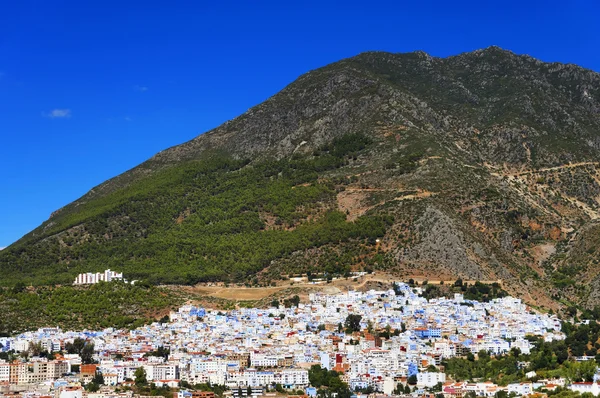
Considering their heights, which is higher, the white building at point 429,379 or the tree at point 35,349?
the tree at point 35,349

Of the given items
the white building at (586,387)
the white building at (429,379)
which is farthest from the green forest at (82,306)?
the white building at (586,387)

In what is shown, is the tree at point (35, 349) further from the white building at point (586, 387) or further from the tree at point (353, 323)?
the white building at point (586, 387)

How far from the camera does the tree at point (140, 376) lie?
63.8m

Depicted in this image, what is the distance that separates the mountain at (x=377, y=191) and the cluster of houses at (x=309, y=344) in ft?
31.5

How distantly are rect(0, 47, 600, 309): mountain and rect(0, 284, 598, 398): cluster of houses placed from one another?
9599 mm

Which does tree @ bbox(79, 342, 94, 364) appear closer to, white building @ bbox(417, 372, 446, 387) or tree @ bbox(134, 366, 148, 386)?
tree @ bbox(134, 366, 148, 386)

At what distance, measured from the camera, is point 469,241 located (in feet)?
303

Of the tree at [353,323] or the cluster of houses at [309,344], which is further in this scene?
the tree at [353,323]

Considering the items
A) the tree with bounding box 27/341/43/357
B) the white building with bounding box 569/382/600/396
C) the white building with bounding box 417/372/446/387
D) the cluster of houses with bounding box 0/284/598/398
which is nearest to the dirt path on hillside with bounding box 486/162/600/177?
the cluster of houses with bounding box 0/284/598/398

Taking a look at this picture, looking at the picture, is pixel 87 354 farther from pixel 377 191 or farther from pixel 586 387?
pixel 377 191

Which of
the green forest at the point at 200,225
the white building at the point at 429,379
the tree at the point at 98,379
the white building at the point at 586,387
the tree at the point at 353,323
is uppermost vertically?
the green forest at the point at 200,225

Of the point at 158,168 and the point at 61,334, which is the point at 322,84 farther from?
the point at 61,334

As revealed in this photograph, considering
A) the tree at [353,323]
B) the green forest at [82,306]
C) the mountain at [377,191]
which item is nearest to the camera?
the tree at [353,323]

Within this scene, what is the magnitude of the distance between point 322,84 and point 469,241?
163ft
